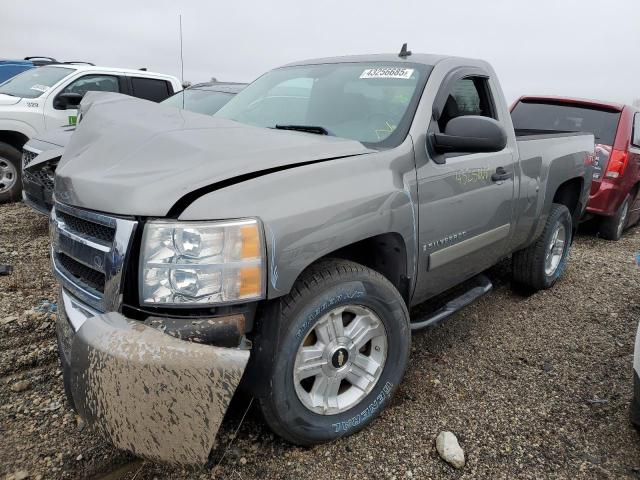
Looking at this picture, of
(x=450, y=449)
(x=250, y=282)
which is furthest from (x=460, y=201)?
(x=250, y=282)

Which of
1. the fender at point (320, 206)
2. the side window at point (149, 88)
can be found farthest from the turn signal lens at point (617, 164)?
the side window at point (149, 88)

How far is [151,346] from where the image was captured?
5.31 ft

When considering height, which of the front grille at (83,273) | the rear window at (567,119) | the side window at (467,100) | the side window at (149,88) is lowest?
the front grille at (83,273)

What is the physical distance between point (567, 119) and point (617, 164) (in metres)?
0.83

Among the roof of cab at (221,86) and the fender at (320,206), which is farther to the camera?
the roof of cab at (221,86)

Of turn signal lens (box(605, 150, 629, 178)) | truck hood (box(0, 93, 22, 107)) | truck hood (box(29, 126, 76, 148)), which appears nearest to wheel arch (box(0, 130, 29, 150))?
truck hood (box(0, 93, 22, 107))

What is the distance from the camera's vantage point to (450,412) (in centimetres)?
254

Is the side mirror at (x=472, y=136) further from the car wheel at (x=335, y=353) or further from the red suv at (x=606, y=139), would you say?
the red suv at (x=606, y=139)

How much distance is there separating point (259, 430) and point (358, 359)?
22.9 inches

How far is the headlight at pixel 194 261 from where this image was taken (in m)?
1.70

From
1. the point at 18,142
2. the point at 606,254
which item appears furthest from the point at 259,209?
the point at 18,142

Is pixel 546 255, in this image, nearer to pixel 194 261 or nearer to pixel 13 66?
pixel 194 261

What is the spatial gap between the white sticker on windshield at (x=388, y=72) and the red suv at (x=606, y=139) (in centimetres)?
342

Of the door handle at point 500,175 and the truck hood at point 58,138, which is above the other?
the door handle at point 500,175
